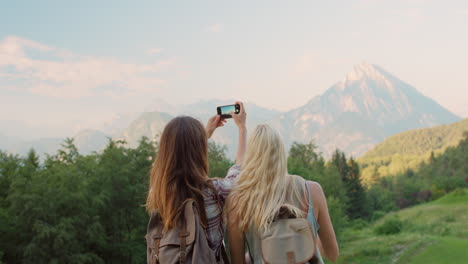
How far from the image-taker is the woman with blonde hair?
262 cm

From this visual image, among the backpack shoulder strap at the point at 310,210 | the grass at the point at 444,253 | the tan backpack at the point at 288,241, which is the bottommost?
the grass at the point at 444,253

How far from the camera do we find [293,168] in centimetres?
Result: 3372

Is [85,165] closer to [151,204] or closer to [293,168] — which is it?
[293,168]

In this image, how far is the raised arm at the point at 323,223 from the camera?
2.72m

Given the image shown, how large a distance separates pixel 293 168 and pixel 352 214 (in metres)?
27.5

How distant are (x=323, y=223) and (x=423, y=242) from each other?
21543 mm

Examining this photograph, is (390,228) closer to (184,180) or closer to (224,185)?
(224,185)

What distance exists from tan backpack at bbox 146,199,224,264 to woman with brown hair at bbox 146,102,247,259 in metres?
0.05

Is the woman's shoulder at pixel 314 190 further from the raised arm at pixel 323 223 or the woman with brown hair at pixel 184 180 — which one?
the woman with brown hair at pixel 184 180

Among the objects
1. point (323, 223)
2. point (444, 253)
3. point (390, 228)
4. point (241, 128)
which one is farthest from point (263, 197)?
point (390, 228)

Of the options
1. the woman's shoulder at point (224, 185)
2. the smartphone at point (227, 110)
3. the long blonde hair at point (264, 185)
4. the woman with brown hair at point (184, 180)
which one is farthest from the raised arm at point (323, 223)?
the smartphone at point (227, 110)

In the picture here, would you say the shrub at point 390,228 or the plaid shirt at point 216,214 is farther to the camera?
the shrub at point 390,228

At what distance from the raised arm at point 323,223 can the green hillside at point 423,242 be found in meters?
14.5

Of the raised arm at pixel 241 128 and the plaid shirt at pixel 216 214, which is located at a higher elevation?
the raised arm at pixel 241 128
